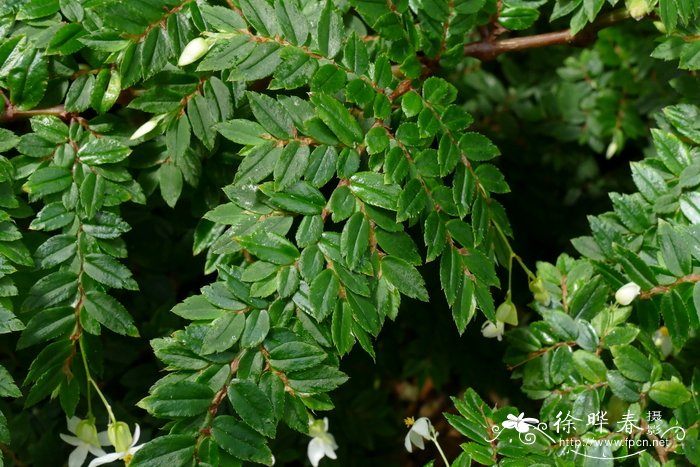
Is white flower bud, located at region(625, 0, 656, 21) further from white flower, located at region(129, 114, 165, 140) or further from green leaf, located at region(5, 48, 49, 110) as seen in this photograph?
green leaf, located at region(5, 48, 49, 110)

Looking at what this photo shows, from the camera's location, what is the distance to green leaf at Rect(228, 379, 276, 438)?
1.02 m

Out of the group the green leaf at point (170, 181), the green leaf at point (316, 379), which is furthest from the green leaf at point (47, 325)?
the green leaf at point (316, 379)

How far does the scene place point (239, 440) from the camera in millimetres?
1032

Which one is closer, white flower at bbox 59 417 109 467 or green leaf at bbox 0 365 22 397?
green leaf at bbox 0 365 22 397

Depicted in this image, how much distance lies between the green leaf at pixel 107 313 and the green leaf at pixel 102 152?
0.21m

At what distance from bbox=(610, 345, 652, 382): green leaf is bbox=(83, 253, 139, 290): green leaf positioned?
776 millimetres

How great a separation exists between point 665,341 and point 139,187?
0.99 meters

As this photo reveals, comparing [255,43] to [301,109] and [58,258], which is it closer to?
[301,109]

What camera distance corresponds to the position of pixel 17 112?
1.21m

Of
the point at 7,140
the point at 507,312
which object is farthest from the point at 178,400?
the point at 507,312

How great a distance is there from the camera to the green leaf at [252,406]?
1.02m

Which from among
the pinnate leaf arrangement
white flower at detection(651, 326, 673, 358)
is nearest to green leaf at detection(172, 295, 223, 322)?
the pinnate leaf arrangement

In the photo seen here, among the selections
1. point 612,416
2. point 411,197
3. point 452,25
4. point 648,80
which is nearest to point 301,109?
point 411,197

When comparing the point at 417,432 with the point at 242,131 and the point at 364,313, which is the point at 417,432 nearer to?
the point at 364,313
